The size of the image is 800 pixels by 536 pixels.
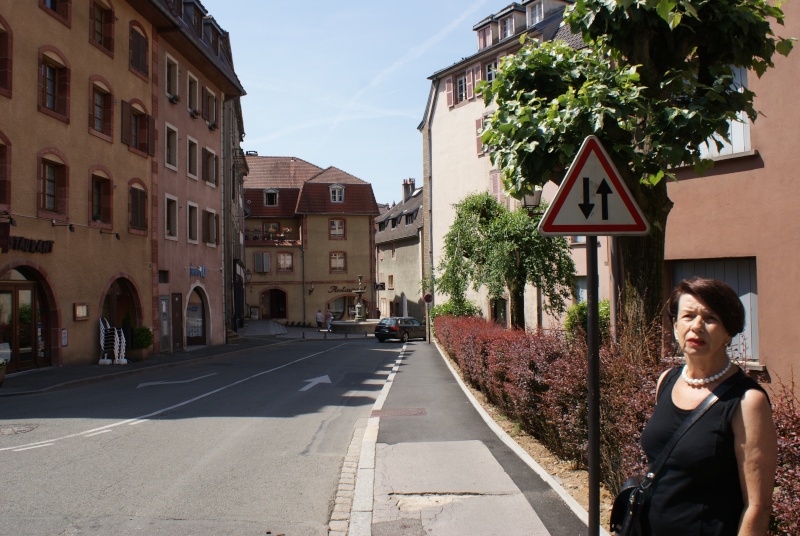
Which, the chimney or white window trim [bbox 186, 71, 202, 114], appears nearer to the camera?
white window trim [bbox 186, 71, 202, 114]

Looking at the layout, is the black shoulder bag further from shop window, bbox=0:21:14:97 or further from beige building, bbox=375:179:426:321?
beige building, bbox=375:179:426:321

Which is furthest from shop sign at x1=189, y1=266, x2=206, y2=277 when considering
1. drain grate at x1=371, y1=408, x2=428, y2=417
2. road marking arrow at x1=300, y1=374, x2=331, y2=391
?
drain grate at x1=371, y1=408, x2=428, y2=417

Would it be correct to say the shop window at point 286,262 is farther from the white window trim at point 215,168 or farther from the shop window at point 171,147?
the shop window at point 171,147

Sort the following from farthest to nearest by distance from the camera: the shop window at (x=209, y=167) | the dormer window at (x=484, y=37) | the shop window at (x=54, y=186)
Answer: the dormer window at (x=484, y=37) → the shop window at (x=209, y=167) → the shop window at (x=54, y=186)

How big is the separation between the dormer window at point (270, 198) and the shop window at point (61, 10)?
135ft

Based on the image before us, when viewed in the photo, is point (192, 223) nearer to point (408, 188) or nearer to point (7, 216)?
point (7, 216)

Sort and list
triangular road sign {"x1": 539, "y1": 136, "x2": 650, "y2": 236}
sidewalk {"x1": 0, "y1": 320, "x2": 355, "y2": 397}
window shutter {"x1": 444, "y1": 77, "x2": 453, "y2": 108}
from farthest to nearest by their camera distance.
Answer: window shutter {"x1": 444, "y1": 77, "x2": 453, "y2": 108} < sidewalk {"x1": 0, "y1": 320, "x2": 355, "y2": 397} < triangular road sign {"x1": 539, "y1": 136, "x2": 650, "y2": 236}

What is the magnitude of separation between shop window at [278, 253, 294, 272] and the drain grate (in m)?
49.1

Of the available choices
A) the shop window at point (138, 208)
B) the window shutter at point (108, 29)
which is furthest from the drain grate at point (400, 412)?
the window shutter at point (108, 29)

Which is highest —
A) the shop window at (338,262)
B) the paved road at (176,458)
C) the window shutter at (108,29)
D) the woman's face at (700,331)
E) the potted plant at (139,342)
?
the window shutter at (108,29)

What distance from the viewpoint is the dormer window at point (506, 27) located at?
3894 centimetres

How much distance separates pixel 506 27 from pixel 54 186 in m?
27.0

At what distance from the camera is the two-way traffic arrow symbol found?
4.47 metres

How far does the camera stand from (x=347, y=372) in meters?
20.4
